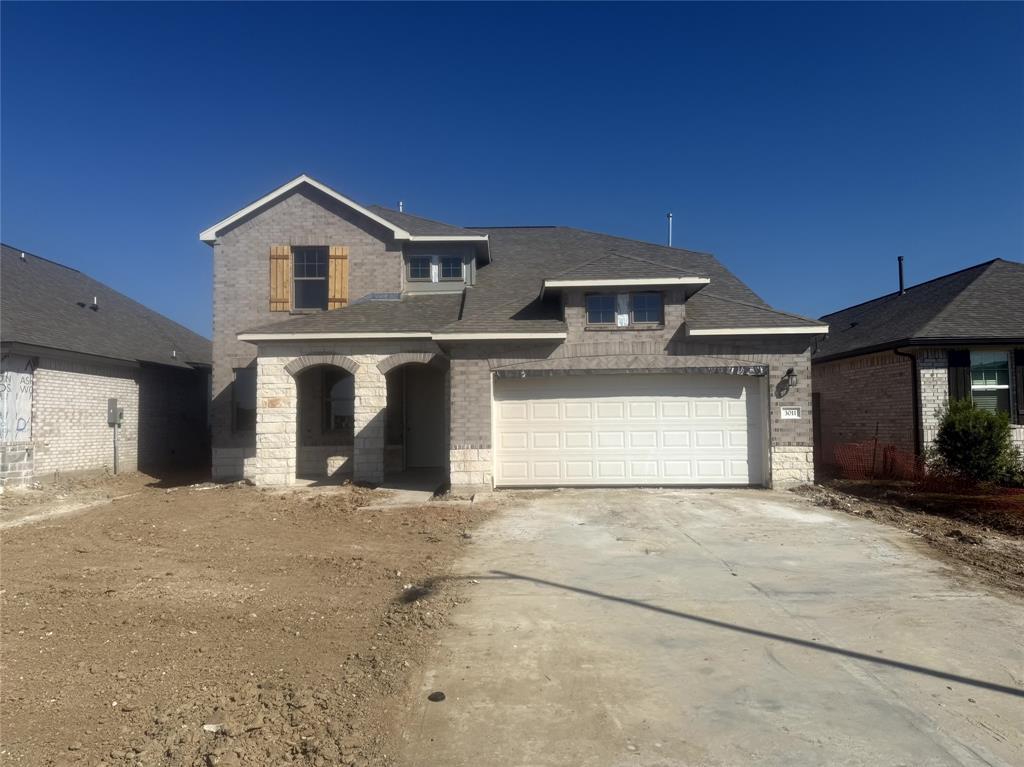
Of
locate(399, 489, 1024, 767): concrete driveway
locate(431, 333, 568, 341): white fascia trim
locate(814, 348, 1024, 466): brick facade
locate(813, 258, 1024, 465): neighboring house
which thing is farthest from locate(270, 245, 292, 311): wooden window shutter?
locate(814, 348, 1024, 466): brick facade

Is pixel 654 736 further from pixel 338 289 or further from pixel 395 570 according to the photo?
pixel 338 289

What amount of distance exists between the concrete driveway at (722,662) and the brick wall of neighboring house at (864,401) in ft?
26.8

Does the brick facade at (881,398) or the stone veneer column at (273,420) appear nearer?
the stone veneer column at (273,420)

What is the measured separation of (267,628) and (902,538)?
26.6ft

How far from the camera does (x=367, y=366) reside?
1397 centimetres

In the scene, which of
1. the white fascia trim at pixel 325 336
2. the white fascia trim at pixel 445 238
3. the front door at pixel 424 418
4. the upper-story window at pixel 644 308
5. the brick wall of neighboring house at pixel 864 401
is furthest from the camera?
the front door at pixel 424 418

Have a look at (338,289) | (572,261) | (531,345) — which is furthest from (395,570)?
(572,261)

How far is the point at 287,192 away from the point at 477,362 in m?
7.87

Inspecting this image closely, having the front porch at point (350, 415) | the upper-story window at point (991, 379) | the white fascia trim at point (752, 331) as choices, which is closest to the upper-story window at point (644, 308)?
the white fascia trim at point (752, 331)

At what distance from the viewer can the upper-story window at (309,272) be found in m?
16.4

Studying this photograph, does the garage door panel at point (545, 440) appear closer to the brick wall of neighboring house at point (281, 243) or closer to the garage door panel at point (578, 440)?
the garage door panel at point (578, 440)

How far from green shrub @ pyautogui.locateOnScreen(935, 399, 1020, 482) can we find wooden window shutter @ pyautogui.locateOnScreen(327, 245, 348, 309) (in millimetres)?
14126

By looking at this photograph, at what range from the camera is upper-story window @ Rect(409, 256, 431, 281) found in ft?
55.0

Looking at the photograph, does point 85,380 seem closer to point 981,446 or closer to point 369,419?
point 369,419
